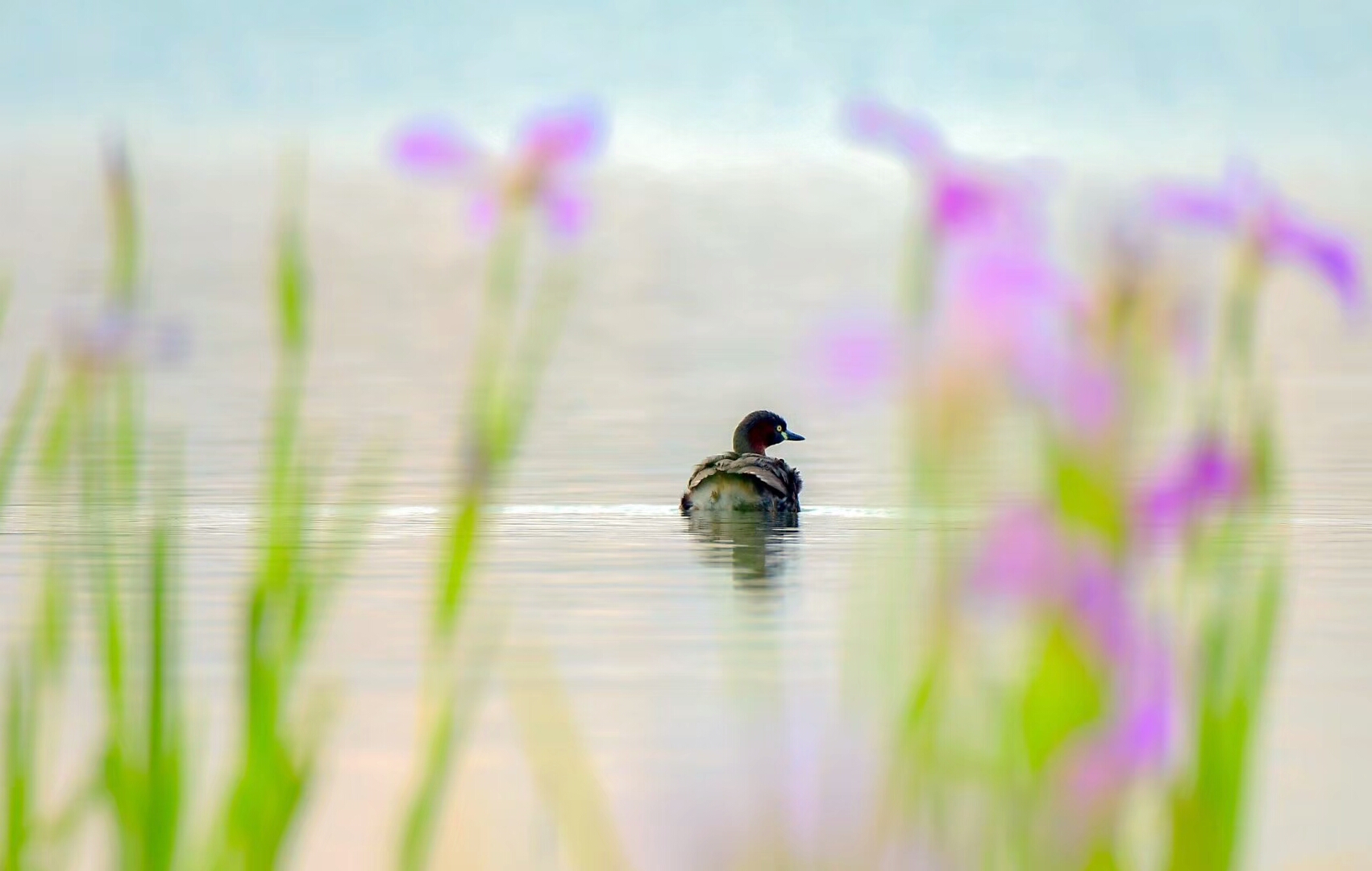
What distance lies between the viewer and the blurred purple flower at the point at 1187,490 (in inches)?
82.5

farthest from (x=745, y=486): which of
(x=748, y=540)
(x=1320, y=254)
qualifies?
(x=1320, y=254)

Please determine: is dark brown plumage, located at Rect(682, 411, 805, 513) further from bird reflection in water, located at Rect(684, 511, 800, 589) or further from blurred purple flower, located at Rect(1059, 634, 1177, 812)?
blurred purple flower, located at Rect(1059, 634, 1177, 812)

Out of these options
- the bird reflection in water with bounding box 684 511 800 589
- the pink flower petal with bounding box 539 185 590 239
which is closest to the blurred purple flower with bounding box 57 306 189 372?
the pink flower petal with bounding box 539 185 590 239

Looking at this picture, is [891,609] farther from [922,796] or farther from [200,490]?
[200,490]

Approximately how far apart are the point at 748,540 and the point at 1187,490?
1353 cm

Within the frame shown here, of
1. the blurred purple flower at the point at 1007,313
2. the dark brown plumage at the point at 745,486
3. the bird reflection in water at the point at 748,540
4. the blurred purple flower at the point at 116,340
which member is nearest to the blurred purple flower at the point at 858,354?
the blurred purple flower at the point at 1007,313

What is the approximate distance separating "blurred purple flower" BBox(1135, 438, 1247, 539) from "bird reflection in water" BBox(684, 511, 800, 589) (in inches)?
410

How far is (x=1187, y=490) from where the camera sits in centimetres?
209

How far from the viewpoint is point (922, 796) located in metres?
2.61

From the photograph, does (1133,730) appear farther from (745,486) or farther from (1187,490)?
(745,486)

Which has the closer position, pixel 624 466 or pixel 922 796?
pixel 922 796

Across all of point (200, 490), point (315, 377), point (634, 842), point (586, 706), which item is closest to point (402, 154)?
point (634, 842)

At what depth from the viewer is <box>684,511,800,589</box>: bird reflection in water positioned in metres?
13.4

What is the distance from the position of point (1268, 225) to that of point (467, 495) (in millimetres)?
910
